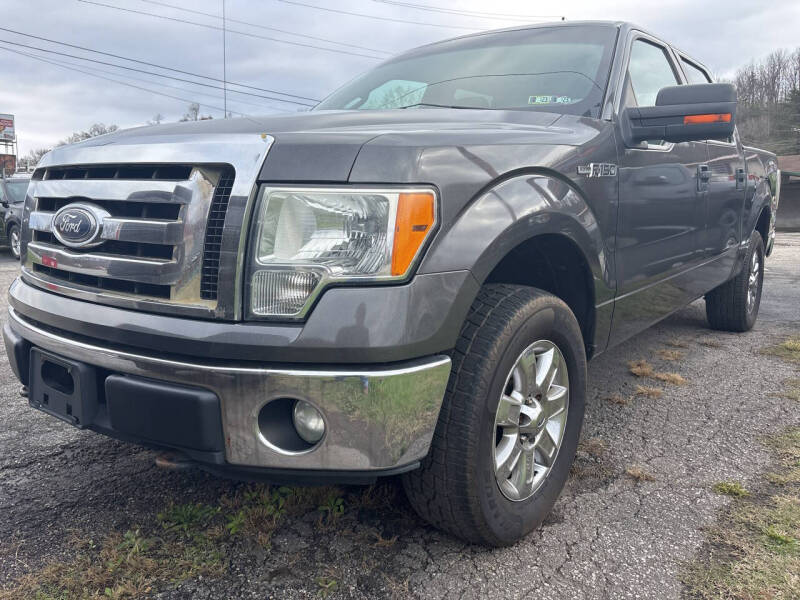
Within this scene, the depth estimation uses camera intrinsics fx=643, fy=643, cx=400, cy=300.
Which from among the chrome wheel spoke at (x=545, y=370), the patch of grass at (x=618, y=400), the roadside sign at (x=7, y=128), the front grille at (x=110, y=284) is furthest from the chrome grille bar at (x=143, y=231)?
the roadside sign at (x=7, y=128)

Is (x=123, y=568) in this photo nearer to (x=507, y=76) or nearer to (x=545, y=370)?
(x=545, y=370)

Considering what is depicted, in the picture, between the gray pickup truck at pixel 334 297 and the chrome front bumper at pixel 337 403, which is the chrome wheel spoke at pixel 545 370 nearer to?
the gray pickup truck at pixel 334 297

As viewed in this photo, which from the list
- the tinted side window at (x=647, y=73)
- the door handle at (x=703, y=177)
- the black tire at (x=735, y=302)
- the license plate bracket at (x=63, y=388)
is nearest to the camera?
A: the license plate bracket at (x=63, y=388)

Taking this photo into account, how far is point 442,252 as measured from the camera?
5.30 ft

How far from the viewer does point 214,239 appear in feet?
5.26

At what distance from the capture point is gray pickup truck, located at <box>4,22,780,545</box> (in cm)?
154

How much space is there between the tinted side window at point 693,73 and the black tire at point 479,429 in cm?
265

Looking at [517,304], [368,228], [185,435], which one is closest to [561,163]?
[517,304]

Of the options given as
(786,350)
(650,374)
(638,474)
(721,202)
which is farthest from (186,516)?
(786,350)

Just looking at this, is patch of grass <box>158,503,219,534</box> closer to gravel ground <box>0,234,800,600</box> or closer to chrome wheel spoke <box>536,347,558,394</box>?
gravel ground <box>0,234,800,600</box>

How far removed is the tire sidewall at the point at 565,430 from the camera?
1771 millimetres

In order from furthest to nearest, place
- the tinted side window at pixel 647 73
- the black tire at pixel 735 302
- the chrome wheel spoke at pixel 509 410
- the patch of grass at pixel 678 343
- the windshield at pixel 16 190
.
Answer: the windshield at pixel 16 190
the black tire at pixel 735 302
the patch of grass at pixel 678 343
the tinted side window at pixel 647 73
the chrome wheel spoke at pixel 509 410

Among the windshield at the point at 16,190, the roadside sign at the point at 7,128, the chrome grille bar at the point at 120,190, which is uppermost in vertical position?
the roadside sign at the point at 7,128

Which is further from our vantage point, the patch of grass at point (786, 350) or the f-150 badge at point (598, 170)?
the patch of grass at point (786, 350)
